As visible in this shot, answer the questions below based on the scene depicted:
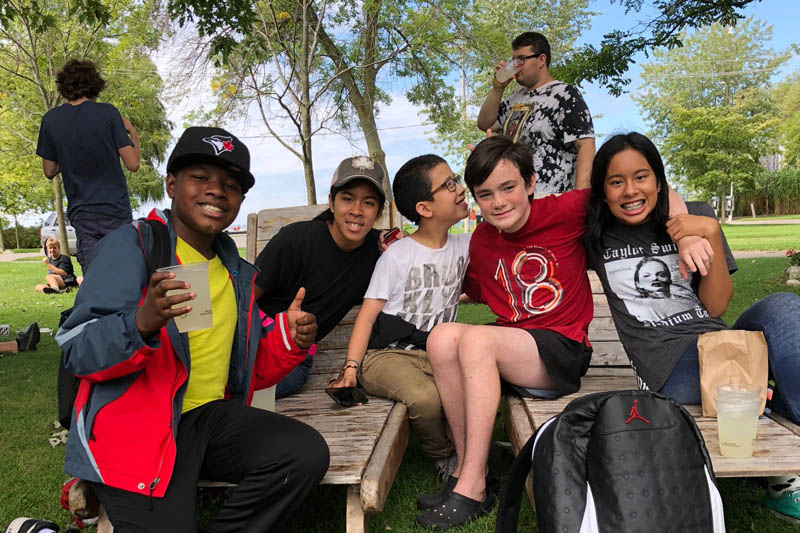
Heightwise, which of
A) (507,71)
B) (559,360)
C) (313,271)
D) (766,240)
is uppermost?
(507,71)

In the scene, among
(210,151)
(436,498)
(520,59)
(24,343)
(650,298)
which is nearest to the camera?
(210,151)

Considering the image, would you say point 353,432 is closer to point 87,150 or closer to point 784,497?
point 784,497

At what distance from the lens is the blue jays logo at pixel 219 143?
227 cm

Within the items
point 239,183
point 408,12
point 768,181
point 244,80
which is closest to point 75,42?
point 244,80

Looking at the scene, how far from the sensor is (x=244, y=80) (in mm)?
10875

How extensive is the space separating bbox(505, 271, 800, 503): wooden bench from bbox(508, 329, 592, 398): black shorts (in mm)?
46

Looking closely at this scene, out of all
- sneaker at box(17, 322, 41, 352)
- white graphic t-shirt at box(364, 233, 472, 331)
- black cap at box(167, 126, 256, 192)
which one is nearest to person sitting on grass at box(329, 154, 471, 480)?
white graphic t-shirt at box(364, 233, 472, 331)

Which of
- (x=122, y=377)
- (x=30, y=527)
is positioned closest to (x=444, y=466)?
(x=122, y=377)

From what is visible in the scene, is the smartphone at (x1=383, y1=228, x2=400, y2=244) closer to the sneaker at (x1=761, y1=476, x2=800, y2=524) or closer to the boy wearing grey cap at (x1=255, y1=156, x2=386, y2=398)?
the boy wearing grey cap at (x1=255, y1=156, x2=386, y2=398)

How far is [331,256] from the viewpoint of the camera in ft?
11.0

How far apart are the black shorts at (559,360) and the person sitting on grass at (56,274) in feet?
38.3

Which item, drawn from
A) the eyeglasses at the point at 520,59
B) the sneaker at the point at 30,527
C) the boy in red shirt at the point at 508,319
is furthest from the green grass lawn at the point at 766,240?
the sneaker at the point at 30,527

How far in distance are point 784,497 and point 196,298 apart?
2425 mm

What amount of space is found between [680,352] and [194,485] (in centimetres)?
196
